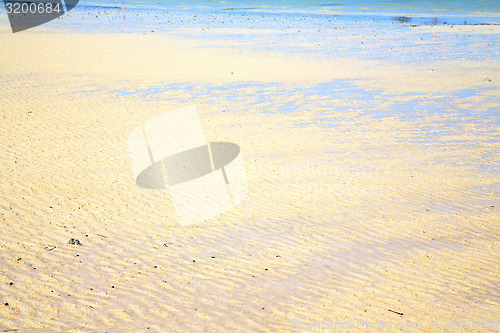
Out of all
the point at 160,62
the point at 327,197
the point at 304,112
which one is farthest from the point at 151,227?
the point at 160,62

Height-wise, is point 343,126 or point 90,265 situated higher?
point 90,265

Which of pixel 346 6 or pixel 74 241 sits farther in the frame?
pixel 346 6

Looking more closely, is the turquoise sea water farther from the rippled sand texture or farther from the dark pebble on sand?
the dark pebble on sand

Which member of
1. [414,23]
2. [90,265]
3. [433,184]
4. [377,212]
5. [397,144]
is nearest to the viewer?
[90,265]

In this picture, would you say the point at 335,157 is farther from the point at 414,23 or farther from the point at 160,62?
the point at 414,23

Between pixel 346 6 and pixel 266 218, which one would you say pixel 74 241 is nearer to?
pixel 266 218

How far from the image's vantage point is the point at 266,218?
7387mm

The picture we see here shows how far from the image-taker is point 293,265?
20.2 ft

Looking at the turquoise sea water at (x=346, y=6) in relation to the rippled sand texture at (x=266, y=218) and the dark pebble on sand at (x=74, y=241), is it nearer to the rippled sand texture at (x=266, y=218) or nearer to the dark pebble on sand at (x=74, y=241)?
the rippled sand texture at (x=266, y=218)

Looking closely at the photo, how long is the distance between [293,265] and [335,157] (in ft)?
13.7

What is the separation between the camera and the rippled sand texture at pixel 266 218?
5367mm

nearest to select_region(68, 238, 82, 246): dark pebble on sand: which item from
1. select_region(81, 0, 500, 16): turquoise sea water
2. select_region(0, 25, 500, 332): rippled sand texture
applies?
select_region(0, 25, 500, 332): rippled sand texture

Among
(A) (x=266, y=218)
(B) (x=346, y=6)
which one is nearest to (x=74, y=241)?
(A) (x=266, y=218)

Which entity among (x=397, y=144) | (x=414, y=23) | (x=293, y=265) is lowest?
(x=414, y=23)
